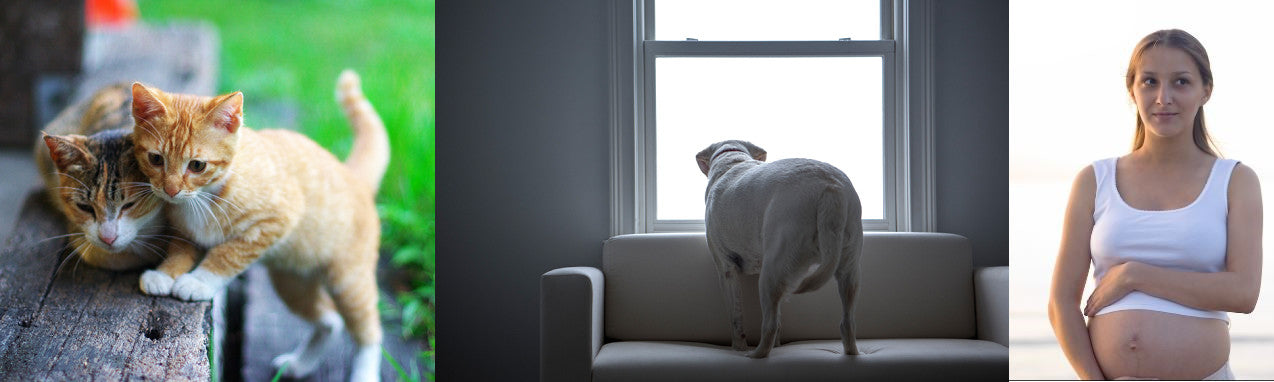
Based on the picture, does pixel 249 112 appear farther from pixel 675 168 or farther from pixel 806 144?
pixel 806 144

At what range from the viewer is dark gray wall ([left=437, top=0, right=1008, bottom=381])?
3459 mm

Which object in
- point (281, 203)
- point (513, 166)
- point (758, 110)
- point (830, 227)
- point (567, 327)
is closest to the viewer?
point (830, 227)

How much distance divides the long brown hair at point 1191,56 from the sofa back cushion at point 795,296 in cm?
197

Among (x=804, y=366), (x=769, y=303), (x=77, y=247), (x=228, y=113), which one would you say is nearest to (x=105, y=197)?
(x=77, y=247)

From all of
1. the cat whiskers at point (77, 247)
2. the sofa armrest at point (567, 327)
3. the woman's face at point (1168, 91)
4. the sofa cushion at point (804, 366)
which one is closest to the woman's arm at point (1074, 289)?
the woman's face at point (1168, 91)

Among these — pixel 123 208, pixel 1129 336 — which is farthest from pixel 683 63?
pixel 1129 336

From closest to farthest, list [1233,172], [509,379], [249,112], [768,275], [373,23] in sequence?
1. [1233,172]
2. [768,275]
3. [249,112]
4. [373,23]
5. [509,379]

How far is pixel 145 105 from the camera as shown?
253 cm

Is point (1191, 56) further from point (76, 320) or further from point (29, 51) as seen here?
point (29, 51)

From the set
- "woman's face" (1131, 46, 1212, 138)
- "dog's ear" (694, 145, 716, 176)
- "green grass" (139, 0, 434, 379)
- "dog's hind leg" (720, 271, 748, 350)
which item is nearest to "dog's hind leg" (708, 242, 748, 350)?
"dog's hind leg" (720, 271, 748, 350)

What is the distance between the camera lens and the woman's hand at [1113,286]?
0.98 meters

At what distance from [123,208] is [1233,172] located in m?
2.54

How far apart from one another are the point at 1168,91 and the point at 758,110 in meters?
2.65

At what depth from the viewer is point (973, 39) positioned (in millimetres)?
3498
